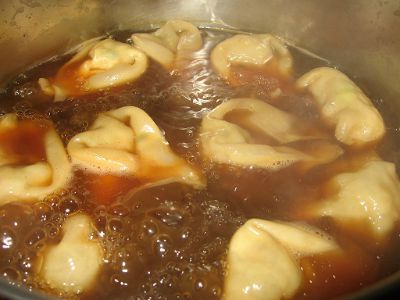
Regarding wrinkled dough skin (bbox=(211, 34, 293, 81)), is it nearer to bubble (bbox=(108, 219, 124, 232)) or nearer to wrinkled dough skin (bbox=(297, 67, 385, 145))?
wrinkled dough skin (bbox=(297, 67, 385, 145))

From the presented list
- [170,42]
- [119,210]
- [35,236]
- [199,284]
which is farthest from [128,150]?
[170,42]

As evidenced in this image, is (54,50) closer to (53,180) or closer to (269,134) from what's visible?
(53,180)

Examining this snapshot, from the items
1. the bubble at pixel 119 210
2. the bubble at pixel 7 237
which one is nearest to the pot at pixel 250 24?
the bubble at pixel 7 237

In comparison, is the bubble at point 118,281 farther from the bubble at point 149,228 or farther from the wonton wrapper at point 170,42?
the wonton wrapper at point 170,42

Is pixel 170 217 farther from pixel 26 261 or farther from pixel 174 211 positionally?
pixel 26 261

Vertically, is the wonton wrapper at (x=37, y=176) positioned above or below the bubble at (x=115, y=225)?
above

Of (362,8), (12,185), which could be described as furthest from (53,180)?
(362,8)

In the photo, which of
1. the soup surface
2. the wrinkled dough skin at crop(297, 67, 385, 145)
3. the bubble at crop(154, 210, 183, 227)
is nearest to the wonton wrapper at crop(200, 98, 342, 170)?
the soup surface
